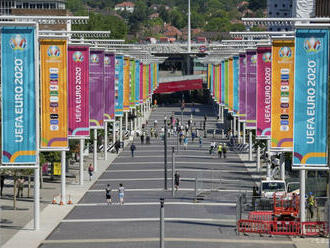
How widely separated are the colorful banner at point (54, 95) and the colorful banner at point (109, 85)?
20453 mm

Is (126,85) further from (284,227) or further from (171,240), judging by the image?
(171,240)

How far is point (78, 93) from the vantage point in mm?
53562

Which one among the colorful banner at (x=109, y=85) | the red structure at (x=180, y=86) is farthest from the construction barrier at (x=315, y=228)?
the red structure at (x=180, y=86)

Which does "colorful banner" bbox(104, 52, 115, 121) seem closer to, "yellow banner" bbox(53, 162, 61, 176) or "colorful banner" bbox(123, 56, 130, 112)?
"yellow banner" bbox(53, 162, 61, 176)

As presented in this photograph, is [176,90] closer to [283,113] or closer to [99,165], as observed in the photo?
[99,165]

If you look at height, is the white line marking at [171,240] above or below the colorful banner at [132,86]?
below

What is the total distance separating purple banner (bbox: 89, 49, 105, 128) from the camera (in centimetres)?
6088

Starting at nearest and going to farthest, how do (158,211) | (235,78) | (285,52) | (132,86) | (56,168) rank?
(285,52) < (158,211) < (56,168) < (235,78) < (132,86)

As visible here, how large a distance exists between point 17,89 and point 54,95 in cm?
585

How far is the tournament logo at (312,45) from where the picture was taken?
125ft

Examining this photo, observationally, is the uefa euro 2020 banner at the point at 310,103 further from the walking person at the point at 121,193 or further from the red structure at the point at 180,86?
the red structure at the point at 180,86

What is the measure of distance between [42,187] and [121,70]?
2119cm

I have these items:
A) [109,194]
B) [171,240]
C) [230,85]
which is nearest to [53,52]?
[109,194]

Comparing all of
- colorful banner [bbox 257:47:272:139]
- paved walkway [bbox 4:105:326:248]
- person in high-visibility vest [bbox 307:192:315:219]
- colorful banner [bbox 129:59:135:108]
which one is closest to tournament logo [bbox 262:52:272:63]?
colorful banner [bbox 257:47:272:139]
